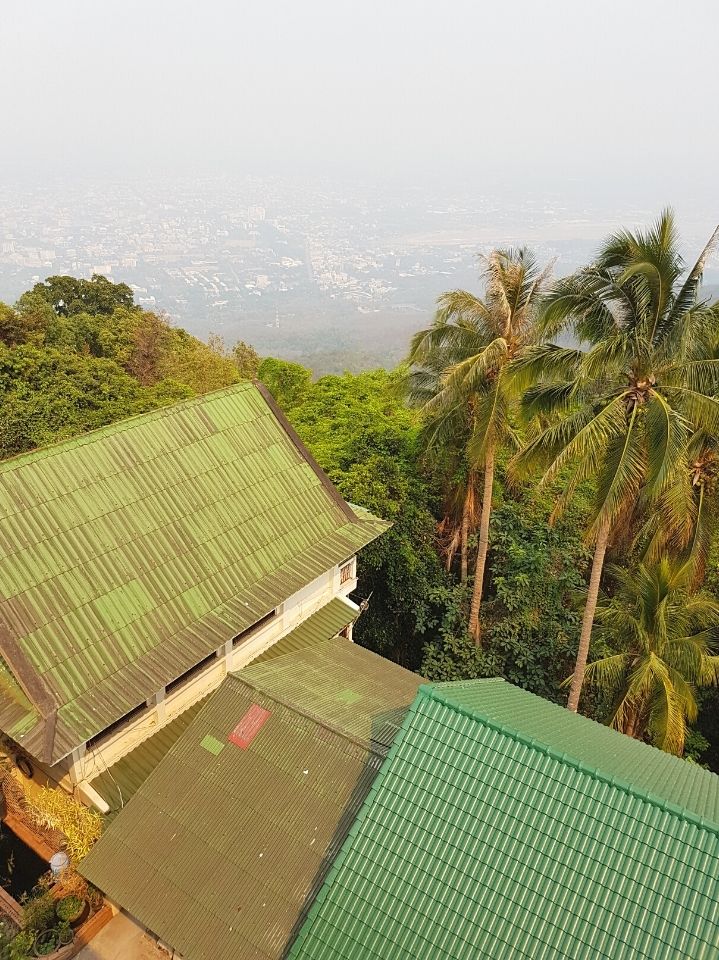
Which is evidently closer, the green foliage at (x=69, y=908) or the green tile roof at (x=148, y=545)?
the green foliage at (x=69, y=908)

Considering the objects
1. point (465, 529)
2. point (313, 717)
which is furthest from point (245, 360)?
point (313, 717)

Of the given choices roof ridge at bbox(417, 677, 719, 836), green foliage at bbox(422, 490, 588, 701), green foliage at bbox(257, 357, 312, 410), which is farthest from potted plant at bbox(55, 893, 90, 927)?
green foliage at bbox(257, 357, 312, 410)

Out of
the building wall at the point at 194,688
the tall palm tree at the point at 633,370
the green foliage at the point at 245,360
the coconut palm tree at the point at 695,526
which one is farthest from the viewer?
the green foliage at the point at 245,360

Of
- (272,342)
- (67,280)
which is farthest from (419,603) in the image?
(272,342)

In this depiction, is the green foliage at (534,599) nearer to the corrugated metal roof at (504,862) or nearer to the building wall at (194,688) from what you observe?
the building wall at (194,688)

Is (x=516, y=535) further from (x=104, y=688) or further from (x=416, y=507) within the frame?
(x=104, y=688)

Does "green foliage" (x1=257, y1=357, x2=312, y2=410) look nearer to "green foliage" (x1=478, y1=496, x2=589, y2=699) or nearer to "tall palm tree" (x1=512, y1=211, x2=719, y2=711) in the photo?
"green foliage" (x1=478, y1=496, x2=589, y2=699)

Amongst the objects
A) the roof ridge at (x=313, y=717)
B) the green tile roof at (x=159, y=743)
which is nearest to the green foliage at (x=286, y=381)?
the green tile roof at (x=159, y=743)

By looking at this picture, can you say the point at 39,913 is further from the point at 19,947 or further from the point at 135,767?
the point at 135,767
